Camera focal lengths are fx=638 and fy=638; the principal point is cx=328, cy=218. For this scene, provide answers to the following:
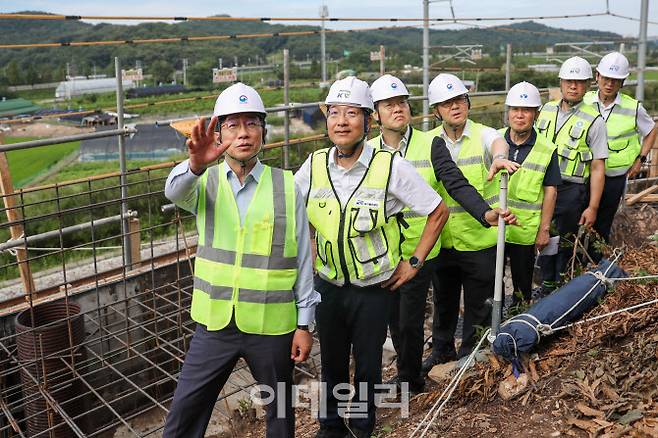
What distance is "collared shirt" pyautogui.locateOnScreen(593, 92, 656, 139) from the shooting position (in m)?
5.60

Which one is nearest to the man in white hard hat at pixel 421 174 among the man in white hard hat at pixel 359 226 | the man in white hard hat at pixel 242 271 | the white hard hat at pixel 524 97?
the man in white hard hat at pixel 359 226

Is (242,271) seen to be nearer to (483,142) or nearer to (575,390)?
(575,390)

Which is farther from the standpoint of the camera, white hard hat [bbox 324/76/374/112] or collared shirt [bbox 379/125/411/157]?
collared shirt [bbox 379/125/411/157]

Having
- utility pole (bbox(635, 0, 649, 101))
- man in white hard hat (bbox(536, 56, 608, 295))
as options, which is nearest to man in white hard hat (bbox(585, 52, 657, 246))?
man in white hard hat (bbox(536, 56, 608, 295))

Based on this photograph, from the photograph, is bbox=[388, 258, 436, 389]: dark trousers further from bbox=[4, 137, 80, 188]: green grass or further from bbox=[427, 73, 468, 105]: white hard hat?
bbox=[4, 137, 80, 188]: green grass

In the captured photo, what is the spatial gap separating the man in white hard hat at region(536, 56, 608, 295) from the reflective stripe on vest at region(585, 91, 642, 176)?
0.50 m

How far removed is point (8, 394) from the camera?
513 cm

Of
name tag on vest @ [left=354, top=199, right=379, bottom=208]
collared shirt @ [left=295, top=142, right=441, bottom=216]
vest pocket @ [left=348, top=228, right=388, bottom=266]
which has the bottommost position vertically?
vest pocket @ [left=348, top=228, right=388, bottom=266]

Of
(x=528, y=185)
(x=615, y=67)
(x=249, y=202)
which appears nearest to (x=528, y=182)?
(x=528, y=185)

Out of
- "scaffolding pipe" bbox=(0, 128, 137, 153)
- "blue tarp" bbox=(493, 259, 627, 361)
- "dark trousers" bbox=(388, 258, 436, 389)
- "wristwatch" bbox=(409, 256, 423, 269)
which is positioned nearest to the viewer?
"wristwatch" bbox=(409, 256, 423, 269)

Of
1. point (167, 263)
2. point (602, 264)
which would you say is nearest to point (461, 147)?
point (602, 264)

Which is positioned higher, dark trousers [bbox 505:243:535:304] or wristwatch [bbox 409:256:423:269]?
wristwatch [bbox 409:256:423:269]

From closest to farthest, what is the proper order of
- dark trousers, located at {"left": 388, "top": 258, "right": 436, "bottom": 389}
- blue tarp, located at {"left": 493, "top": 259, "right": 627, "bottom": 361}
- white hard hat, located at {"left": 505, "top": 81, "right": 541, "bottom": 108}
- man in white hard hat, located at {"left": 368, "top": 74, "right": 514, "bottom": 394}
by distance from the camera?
blue tarp, located at {"left": 493, "top": 259, "right": 627, "bottom": 361} < man in white hard hat, located at {"left": 368, "top": 74, "right": 514, "bottom": 394} < dark trousers, located at {"left": 388, "top": 258, "right": 436, "bottom": 389} < white hard hat, located at {"left": 505, "top": 81, "right": 541, "bottom": 108}

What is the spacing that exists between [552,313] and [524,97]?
161cm
